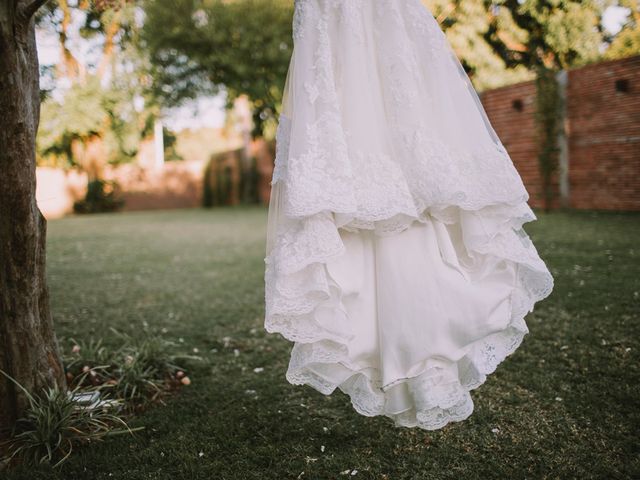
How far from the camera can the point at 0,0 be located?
1.87 metres

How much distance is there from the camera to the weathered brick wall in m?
8.43

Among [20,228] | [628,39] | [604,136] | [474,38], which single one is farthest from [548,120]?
[20,228]

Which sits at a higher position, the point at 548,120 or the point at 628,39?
the point at 628,39

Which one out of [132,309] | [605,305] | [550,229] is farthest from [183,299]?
[550,229]

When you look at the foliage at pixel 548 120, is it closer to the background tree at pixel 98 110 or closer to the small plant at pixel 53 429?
the small plant at pixel 53 429

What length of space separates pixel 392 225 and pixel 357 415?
111cm

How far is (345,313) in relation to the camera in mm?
1707

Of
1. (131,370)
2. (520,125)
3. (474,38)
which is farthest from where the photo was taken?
(474,38)

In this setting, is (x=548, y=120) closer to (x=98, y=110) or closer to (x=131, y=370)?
(x=131, y=370)

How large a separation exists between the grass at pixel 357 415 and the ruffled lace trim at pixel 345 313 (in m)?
0.35

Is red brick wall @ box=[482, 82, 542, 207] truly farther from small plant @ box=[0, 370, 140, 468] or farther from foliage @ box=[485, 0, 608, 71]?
small plant @ box=[0, 370, 140, 468]

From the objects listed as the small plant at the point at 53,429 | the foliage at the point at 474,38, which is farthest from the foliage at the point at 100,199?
the small plant at the point at 53,429

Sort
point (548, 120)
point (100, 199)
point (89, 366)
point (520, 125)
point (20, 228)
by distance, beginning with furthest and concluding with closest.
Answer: point (100, 199) < point (520, 125) < point (548, 120) < point (89, 366) < point (20, 228)

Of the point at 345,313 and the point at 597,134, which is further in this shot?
the point at 597,134
